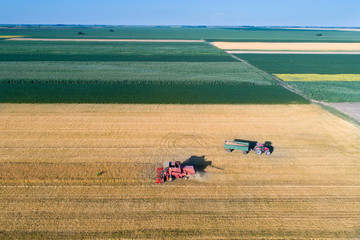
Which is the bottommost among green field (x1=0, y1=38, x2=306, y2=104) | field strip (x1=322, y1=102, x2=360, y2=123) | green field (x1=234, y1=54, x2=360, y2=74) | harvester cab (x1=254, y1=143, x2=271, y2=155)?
harvester cab (x1=254, y1=143, x2=271, y2=155)

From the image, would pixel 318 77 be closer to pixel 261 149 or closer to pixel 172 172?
pixel 261 149

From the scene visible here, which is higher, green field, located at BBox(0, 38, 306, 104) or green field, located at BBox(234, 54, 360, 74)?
green field, located at BBox(234, 54, 360, 74)

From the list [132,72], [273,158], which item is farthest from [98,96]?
[273,158]

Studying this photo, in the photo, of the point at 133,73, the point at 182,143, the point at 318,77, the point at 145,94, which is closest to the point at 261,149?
the point at 182,143

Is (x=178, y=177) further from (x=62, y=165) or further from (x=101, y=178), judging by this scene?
(x=62, y=165)

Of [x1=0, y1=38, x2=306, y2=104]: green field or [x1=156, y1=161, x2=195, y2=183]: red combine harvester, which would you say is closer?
[x1=156, y1=161, x2=195, y2=183]: red combine harvester

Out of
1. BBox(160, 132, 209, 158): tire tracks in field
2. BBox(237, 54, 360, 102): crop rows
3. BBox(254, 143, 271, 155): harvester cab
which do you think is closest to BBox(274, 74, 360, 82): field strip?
BBox(237, 54, 360, 102): crop rows

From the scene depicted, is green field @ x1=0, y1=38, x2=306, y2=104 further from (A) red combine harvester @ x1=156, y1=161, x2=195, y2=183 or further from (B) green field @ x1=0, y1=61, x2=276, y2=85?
(A) red combine harvester @ x1=156, y1=161, x2=195, y2=183
